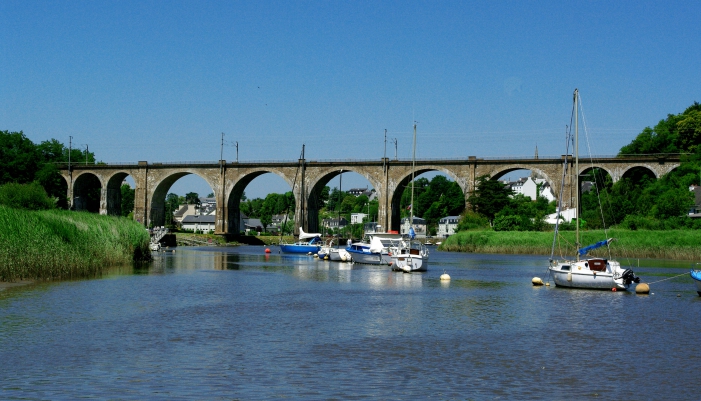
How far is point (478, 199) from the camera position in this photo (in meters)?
86.3

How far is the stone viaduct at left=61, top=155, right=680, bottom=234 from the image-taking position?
84375 mm

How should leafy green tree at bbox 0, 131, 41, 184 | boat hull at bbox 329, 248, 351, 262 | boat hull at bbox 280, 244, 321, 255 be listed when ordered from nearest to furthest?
boat hull at bbox 329, 248, 351, 262, boat hull at bbox 280, 244, 321, 255, leafy green tree at bbox 0, 131, 41, 184

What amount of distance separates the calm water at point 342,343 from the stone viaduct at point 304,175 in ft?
173

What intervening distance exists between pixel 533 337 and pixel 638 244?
140ft

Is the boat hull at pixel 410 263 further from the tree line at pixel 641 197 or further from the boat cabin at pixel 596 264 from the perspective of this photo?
the tree line at pixel 641 197

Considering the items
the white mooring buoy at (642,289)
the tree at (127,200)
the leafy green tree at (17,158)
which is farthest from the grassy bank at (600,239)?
the tree at (127,200)

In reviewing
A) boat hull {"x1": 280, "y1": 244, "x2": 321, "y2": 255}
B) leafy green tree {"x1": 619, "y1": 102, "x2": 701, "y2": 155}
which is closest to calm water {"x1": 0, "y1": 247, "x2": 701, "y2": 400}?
boat hull {"x1": 280, "y1": 244, "x2": 321, "y2": 255}

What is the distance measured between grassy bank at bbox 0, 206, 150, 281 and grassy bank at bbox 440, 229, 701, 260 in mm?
25277

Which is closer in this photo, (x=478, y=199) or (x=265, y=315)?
(x=265, y=315)

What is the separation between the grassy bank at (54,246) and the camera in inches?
1097

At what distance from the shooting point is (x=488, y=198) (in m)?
86.2

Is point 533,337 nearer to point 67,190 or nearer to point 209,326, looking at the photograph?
point 209,326

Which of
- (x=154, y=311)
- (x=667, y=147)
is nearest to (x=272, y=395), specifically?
(x=154, y=311)

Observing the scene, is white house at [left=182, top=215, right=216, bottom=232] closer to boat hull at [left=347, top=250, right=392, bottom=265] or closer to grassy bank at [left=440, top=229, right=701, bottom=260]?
grassy bank at [left=440, top=229, right=701, bottom=260]
